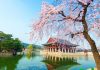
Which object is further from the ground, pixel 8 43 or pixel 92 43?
pixel 8 43

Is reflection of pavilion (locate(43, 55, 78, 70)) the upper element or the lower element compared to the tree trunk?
lower

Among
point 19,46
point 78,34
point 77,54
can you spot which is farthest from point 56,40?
point 77,54

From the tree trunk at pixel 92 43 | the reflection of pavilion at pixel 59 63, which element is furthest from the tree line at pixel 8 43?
the tree trunk at pixel 92 43

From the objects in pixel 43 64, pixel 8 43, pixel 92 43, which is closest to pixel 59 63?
pixel 43 64

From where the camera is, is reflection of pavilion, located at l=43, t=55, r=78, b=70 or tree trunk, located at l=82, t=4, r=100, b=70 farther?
reflection of pavilion, located at l=43, t=55, r=78, b=70

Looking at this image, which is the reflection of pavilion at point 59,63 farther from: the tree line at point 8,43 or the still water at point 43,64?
the tree line at point 8,43

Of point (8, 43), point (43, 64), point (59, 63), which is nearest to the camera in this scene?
point (43, 64)

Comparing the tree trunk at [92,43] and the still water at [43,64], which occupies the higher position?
the tree trunk at [92,43]

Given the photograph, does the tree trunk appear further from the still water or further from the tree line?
the tree line

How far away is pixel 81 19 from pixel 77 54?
6015cm

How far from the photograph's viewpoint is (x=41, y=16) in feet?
28.3

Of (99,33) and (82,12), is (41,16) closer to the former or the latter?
(82,12)

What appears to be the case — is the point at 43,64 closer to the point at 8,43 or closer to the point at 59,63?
the point at 59,63

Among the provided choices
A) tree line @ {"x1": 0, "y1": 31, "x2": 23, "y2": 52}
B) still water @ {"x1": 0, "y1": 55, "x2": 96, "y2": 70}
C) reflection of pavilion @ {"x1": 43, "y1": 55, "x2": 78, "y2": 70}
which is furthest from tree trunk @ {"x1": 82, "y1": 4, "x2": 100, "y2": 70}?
tree line @ {"x1": 0, "y1": 31, "x2": 23, "y2": 52}
